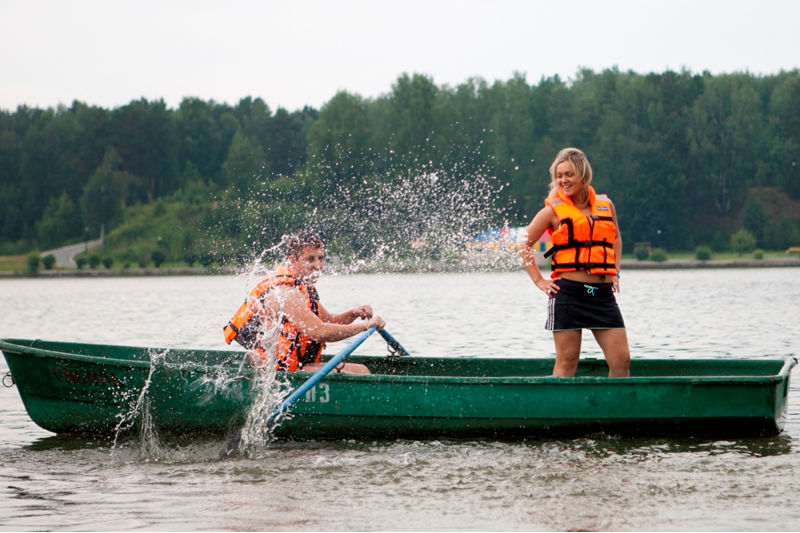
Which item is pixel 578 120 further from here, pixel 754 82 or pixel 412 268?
pixel 412 268

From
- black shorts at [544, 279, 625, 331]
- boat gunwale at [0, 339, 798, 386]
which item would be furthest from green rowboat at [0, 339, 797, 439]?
black shorts at [544, 279, 625, 331]

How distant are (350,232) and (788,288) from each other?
866 inches

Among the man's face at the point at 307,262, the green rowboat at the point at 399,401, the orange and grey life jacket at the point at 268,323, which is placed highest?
the man's face at the point at 307,262

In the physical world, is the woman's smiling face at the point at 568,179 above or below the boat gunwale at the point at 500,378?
above

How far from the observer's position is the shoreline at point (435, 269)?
178 ft

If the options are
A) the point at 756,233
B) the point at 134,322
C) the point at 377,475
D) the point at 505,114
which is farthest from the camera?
the point at 505,114

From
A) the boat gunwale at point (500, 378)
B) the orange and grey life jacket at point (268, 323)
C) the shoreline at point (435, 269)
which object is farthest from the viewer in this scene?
the shoreline at point (435, 269)

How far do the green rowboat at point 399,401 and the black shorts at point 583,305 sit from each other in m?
0.41

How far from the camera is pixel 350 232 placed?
49906 millimetres

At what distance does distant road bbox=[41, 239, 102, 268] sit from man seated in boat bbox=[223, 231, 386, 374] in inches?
3014

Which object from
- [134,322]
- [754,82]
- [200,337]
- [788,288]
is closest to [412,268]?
[788,288]

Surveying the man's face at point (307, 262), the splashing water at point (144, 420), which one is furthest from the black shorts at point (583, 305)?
the splashing water at point (144, 420)

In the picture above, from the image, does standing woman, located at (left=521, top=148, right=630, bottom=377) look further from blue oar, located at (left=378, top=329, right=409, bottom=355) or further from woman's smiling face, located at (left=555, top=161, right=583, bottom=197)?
blue oar, located at (left=378, top=329, right=409, bottom=355)

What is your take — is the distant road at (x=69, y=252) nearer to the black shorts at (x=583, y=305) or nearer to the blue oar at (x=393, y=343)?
the blue oar at (x=393, y=343)
